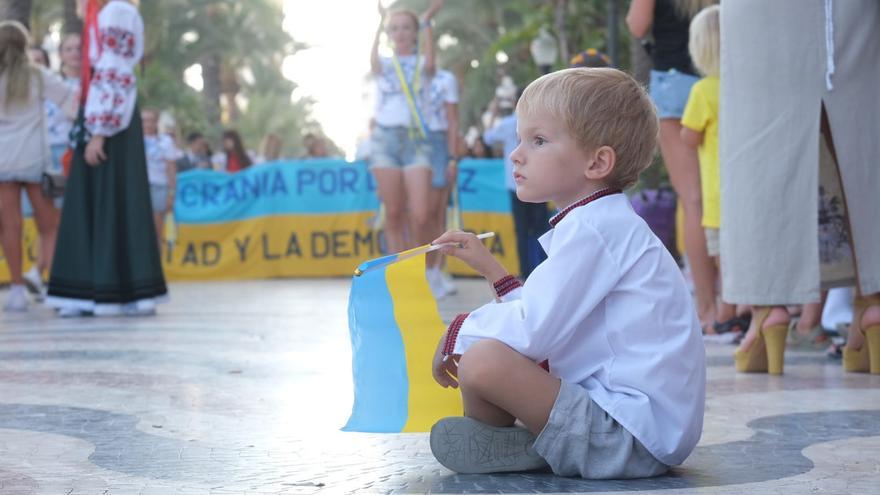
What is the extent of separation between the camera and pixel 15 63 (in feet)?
30.8

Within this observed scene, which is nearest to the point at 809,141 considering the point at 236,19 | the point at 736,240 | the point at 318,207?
the point at 736,240

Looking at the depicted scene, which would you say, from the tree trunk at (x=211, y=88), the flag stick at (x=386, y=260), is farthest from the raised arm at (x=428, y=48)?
the tree trunk at (x=211, y=88)

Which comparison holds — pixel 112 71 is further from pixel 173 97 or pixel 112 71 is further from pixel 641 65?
pixel 173 97

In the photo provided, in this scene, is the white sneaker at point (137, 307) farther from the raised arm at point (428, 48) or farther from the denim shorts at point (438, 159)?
the raised arm at point (428, 48)

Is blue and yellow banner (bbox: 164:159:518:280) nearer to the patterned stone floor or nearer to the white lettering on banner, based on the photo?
the white lettering on banner

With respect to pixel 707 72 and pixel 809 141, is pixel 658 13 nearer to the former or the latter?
pixel 707 72

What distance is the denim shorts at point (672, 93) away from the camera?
6.98 meters

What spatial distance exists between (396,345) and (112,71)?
221 inches

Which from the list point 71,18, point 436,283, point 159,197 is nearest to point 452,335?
point 436,283

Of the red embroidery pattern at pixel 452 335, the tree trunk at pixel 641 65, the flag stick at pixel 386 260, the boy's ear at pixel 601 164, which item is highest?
the boy's ear at pixel 601 164

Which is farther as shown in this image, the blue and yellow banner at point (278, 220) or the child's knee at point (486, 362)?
the blue and yellow banner at point (278, 220)

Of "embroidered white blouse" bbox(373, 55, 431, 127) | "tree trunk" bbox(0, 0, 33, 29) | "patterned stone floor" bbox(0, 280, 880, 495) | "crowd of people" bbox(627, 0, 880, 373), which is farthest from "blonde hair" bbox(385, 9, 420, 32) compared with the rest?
"tree trunk" bbox(0, 0, 33, 29)

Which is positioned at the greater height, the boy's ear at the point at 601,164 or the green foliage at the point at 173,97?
the boy's ear at the point at 601,164

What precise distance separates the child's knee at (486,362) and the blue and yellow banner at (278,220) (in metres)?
12.4
